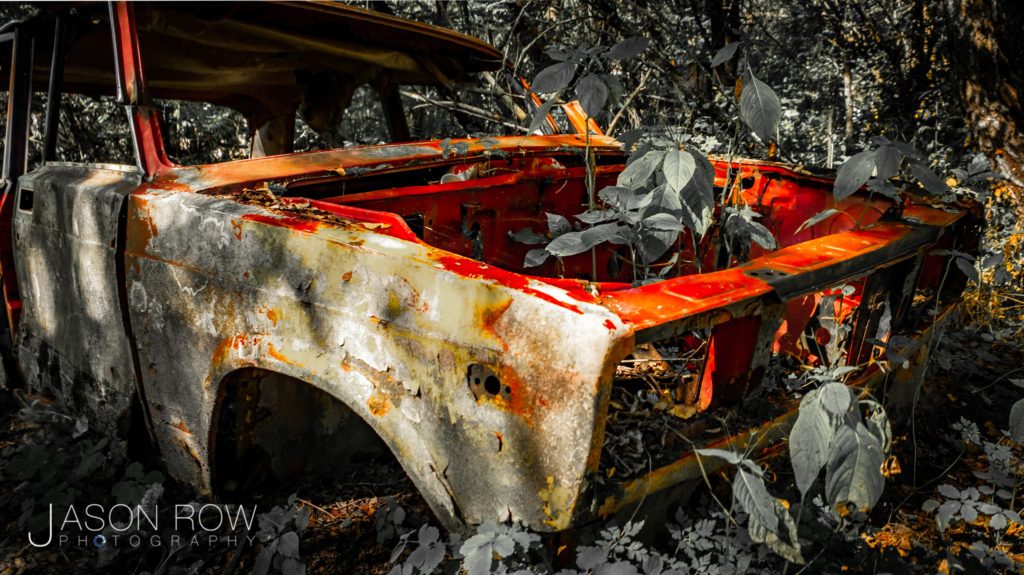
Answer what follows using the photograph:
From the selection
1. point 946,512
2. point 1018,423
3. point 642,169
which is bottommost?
point 946,512

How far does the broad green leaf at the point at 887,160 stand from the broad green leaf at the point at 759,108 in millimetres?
292

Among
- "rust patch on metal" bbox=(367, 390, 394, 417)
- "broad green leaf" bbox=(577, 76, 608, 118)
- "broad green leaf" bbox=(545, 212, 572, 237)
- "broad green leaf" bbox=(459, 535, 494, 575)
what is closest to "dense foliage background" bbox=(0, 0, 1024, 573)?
"broad green leaf" bbox=(459, 535, 494, 575)

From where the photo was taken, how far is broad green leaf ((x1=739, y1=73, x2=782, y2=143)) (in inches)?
72.7

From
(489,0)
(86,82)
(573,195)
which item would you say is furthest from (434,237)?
(489,0)

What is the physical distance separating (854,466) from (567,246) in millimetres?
802

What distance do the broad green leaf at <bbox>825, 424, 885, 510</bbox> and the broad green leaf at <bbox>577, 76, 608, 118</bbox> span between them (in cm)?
115

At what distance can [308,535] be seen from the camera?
6.54 ft

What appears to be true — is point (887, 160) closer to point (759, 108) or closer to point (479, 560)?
point (759, 108)

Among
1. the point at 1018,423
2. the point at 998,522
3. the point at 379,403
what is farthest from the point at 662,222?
the point at 998,522

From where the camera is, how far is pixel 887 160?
1823 millimetres

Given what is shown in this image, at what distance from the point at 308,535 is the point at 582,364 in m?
1.26

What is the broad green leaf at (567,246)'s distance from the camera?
165cm

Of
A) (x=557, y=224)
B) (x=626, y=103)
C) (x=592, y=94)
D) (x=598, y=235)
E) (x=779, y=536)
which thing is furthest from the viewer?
(x=626, y=103)

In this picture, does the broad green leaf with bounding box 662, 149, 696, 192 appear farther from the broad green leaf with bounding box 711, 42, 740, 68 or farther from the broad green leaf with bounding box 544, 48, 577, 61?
the broad green leaf with bounding box 544, 48, 577, 61
